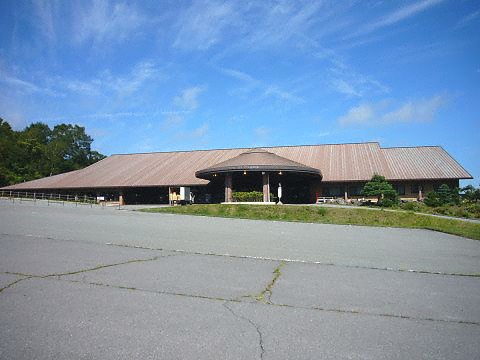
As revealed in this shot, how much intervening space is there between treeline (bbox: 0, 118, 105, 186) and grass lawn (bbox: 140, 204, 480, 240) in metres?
53.4

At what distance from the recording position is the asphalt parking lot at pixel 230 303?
3.54 meters

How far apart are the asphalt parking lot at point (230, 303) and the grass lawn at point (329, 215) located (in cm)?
1007

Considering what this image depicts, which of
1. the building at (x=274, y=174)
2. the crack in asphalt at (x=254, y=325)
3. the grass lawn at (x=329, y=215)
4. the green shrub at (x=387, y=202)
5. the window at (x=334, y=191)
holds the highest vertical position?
the building at (x=274, y=174)

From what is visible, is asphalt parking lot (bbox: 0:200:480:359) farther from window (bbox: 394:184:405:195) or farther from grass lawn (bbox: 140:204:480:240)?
window (bbox: 394:184:405:195)

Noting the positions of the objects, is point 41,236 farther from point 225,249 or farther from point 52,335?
point 52,335

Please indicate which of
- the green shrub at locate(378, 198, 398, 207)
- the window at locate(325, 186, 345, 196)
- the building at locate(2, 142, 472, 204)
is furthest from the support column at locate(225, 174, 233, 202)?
the green shrub at locate(378, 198, 398, 207)

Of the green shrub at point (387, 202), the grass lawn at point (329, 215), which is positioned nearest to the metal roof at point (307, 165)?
the green shrub at point (387, 202)

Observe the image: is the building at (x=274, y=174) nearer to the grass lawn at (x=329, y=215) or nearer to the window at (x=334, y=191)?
the window at (x=334, y=191)

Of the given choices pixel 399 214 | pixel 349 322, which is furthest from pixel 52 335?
pixel 399 214

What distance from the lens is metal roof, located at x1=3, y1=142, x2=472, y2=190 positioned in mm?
36188

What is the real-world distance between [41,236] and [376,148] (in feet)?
130

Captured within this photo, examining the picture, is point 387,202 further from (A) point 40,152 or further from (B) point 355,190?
(A) point 40,152

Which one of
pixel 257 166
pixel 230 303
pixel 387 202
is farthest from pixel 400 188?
pixel 230 303

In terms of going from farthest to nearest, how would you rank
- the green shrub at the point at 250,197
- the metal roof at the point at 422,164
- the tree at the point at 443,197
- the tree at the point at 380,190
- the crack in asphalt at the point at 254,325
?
the metal roof at the point at 422,164 → the tree at the point at 380,190 → the tree at the point at 443,197 → the green shrub at the point at 250,197 → the crack in asphalt at the point at 254,325
